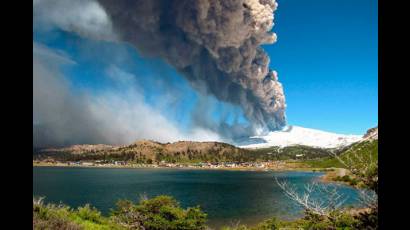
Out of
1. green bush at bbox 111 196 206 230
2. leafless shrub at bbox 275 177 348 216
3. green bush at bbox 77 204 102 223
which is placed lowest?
green bush at bbox 111 196 206 230

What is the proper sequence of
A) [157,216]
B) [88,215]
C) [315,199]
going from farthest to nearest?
1. [157,216]
2. [88,215]
3. [315,199]

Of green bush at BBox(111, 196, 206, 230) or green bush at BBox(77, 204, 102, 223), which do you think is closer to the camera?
green bush at BBox(77, 204, 102, 223)

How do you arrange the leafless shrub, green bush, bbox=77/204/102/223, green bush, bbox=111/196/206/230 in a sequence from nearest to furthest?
the leafless shrub → green bush, bbox=77/204/102/223 → green bush, bbox=111/196/206/230

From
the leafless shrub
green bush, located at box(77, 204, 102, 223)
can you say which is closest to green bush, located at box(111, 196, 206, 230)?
green bush, located at box(77, 204, 102, 223)

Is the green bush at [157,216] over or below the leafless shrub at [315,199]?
below

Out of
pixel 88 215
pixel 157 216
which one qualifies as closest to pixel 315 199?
pixel 88 215

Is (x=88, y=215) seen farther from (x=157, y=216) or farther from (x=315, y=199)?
(x=315, y=199)

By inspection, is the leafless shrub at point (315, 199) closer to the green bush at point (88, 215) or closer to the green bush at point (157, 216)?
the green bush at point (88, 215)

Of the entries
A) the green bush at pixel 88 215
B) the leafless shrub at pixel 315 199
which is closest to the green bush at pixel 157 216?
the green bush at pixel 88 215

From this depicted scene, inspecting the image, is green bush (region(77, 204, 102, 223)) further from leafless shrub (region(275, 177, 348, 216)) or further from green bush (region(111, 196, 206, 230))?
leafless shrub (region(275, 177, 348, 216))

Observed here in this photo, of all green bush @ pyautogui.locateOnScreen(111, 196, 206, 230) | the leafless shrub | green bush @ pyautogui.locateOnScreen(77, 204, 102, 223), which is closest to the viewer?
the leafless shrub
